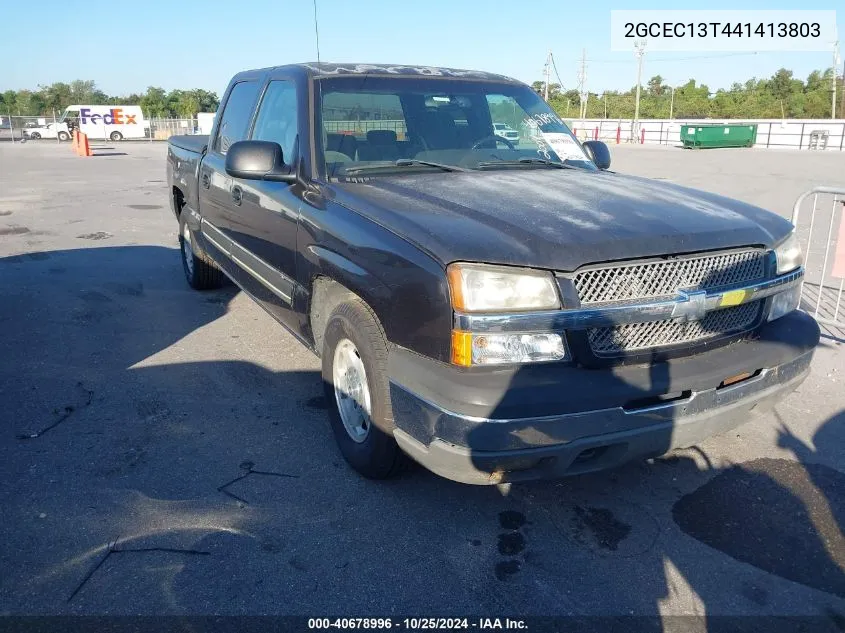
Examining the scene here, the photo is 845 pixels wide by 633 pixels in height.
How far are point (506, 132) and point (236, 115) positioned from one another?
2.18 meters

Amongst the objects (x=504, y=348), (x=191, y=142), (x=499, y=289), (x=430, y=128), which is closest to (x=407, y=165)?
(x=430, y=128)

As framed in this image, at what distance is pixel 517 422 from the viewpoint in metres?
2.49

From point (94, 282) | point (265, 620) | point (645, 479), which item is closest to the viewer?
point (265, 620)

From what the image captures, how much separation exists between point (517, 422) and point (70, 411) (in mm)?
2952

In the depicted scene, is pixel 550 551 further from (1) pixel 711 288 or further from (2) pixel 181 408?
(2) pixel 181 408

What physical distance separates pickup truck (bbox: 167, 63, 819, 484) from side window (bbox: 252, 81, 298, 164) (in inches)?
1.4

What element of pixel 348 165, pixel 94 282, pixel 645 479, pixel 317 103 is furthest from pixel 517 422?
pixel 94 282

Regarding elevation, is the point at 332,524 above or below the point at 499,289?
below

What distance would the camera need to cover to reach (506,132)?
14.3 feet

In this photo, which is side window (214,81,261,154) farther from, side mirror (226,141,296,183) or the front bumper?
the front bumper

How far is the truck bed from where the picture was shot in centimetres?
615

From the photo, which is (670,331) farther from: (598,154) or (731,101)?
(731,101)

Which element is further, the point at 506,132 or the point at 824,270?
the point at 824,270

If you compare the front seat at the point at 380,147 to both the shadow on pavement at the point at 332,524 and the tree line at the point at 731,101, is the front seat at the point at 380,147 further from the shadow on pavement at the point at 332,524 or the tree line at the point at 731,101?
the tree line at the point at 731,101
